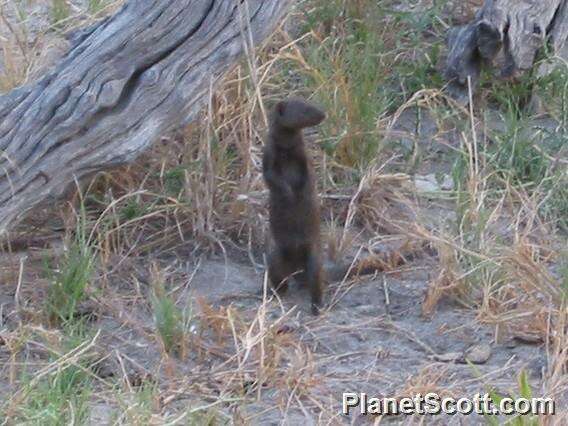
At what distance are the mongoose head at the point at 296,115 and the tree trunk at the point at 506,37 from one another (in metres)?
1.40

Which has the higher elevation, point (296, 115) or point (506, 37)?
point (296, 115)

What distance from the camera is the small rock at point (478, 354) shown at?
491 cm

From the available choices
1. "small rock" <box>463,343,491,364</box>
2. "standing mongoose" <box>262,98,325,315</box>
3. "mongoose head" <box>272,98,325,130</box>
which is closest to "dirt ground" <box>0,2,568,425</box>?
"small rock" <box>463,343,491,364</box>

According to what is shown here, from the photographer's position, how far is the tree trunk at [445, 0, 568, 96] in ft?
21.1

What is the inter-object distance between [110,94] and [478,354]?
4.95ft

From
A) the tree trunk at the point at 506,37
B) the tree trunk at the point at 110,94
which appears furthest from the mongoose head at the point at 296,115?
the tree trunk at the point at 506,37

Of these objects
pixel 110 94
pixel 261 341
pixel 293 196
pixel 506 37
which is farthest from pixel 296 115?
pixel 506 37

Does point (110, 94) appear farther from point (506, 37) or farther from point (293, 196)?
point (506, 37)

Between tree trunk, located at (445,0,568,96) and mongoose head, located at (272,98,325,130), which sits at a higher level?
mongoose head, located at (272,98,325,130)

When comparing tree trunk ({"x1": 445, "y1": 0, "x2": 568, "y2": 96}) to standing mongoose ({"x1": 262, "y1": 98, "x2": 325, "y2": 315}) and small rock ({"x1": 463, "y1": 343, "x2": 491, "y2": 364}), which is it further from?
small rock ({"x1": 463, "y1": 343, "x2": 491, "y2": 364})

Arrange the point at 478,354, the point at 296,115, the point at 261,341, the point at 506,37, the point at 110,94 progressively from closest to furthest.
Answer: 1. the point at 261,341
2. the point at 478,354
3. the point at 110,94
4. the point at 296,115
5. the point at 506,37

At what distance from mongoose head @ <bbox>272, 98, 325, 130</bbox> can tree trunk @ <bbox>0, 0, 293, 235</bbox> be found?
27 cm

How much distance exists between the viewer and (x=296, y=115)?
17.4 feet

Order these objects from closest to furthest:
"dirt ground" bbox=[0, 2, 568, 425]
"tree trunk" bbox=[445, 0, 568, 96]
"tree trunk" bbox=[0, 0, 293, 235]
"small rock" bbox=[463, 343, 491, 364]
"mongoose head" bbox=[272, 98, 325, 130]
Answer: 1. "dirt ground" bbox=[0, 2, 568, 425]
2. "small rock" bbox=[463, 343, 491, 364]
3. "tree trunk" bbox=[0, 0, 293, 235]
4. "mongoose head" bbox=[272, 98, 325, 130]
5. "tree trunk" bbox=[445, 0, 568, 96]
